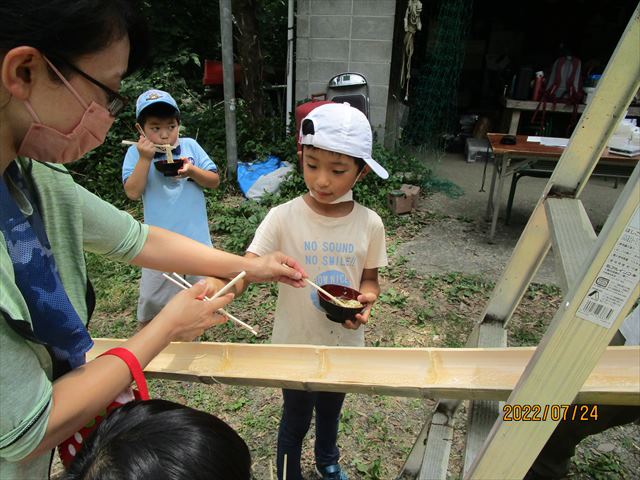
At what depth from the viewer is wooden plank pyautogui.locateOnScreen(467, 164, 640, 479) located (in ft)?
2.36

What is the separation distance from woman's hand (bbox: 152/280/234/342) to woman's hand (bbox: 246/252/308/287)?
267mm

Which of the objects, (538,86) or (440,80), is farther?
(440,80)

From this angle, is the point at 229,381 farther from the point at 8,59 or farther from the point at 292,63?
the point at 292,63

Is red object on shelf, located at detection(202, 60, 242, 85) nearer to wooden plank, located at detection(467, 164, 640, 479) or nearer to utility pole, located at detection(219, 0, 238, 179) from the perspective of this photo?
utility pole, located at detection(219, 0, 238, 179)

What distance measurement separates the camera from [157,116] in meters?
2.80

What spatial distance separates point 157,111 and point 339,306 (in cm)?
192

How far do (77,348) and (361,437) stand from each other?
6.48 feet

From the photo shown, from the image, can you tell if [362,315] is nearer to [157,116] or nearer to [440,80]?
[157,116]

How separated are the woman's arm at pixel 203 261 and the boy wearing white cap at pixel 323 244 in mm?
115

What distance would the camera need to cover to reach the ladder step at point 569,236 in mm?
942

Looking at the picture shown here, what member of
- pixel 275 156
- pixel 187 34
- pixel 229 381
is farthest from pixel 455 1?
pixel 229 381

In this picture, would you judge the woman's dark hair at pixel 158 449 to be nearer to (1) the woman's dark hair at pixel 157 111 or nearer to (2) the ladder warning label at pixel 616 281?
(2) the ladder warning label at pixel 616 281

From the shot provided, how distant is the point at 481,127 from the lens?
8.98m

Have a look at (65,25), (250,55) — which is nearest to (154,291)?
(65,25)
